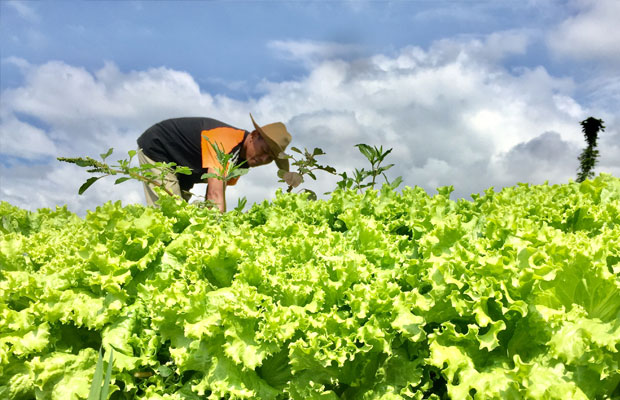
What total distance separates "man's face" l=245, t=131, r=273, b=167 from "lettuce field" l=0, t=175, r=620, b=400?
9.91 ft

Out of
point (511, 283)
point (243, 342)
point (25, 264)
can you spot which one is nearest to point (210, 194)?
point (25, 264)

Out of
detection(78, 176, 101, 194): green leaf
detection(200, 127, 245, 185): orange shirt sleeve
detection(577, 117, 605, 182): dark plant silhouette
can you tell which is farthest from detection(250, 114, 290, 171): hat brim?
detection(577, 117, 605, 182): dark plant silhouette

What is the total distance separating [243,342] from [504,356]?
1377 millimetres

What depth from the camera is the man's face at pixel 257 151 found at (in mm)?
6957

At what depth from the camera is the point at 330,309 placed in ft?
9.84

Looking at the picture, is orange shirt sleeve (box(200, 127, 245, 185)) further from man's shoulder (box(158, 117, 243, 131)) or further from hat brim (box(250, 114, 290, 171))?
hat brim (box(250, 114, 290, 171))

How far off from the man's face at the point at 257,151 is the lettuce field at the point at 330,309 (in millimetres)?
3020

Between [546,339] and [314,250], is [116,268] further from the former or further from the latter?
[546,339]

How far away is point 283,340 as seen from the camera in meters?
2.79

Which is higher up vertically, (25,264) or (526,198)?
(526,198)

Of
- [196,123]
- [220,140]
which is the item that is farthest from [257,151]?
[196,123]

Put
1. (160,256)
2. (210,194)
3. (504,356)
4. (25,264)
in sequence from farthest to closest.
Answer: (210,194), (25,264), (160,256), (504,356)

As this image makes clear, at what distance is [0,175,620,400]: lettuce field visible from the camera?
263 cm

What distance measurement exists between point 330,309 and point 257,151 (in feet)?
14.1
